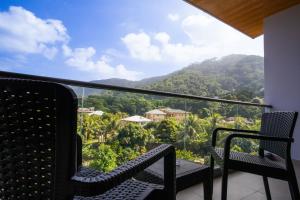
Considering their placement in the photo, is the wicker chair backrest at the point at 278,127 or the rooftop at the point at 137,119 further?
the rooftop at the point at 137,119

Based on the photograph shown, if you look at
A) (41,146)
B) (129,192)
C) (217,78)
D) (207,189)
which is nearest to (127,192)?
(129,192)

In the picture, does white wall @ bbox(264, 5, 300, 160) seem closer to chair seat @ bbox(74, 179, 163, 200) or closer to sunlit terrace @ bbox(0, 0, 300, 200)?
sunlit terrace @ bbox(0, 0, 300, 200)

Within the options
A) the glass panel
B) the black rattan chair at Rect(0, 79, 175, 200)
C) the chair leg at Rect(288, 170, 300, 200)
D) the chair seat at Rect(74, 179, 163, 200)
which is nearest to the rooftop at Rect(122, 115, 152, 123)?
the glass panel

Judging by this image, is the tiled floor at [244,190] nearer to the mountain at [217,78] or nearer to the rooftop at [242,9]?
the rooftop at [242,9]

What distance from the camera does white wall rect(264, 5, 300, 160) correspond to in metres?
4.84

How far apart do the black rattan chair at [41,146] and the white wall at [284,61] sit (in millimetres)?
5052

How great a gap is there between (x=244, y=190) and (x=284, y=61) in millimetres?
3596

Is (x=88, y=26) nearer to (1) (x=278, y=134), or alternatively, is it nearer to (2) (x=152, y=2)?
(2) (x=152, y=2)

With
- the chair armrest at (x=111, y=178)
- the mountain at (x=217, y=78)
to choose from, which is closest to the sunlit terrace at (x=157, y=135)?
the chair armrest at (x=111, y=178)

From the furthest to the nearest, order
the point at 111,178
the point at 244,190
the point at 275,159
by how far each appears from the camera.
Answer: the point at 244,190
the point at 275,159
the point at 111,178

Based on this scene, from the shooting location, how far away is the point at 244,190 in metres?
2.62

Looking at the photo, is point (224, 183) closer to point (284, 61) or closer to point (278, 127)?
point (278, 127)

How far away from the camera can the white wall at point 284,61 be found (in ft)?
15.9

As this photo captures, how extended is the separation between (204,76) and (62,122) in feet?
62.1
